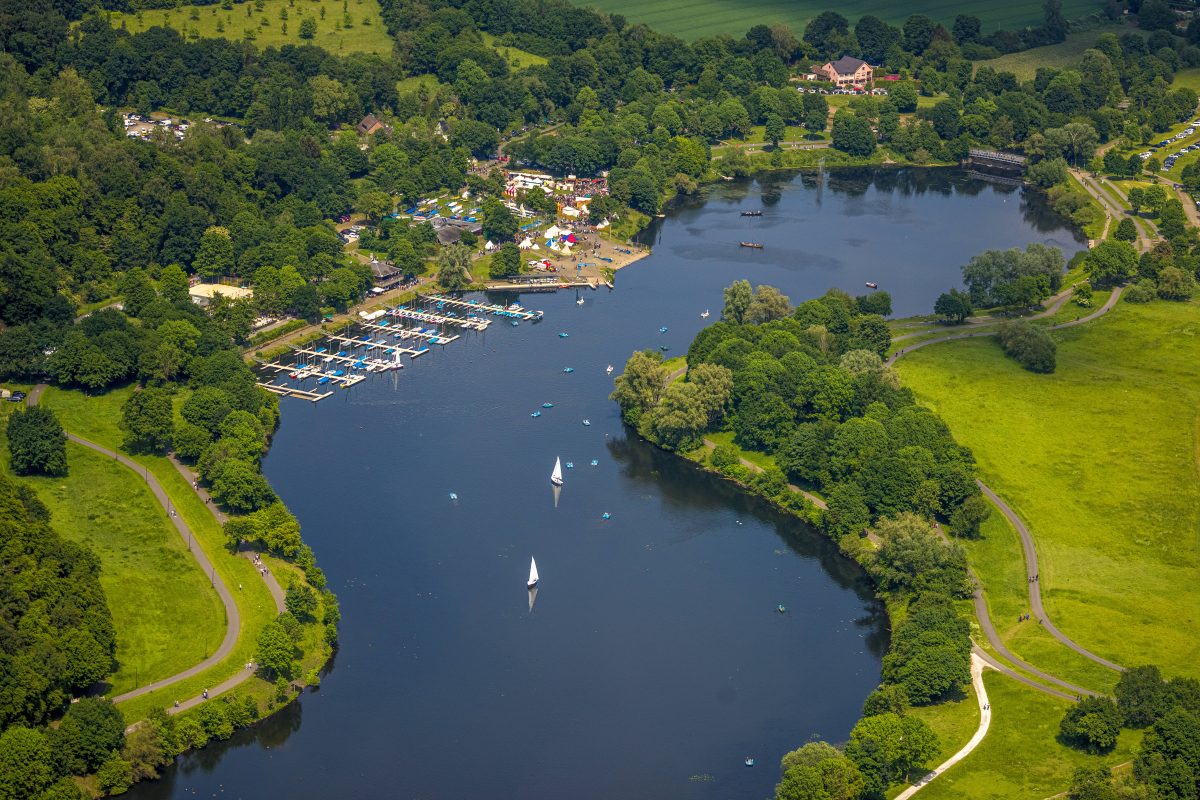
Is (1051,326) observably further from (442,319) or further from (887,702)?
(887,702)

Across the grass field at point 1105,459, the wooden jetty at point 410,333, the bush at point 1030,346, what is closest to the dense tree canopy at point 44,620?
the wooden jetty at point 410,333

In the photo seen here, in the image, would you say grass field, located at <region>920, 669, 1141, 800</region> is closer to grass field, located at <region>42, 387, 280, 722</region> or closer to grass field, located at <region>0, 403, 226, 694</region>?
grass field, located at <region>42, 387, 280, 722</region>

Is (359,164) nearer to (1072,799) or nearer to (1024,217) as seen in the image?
(1024,217)

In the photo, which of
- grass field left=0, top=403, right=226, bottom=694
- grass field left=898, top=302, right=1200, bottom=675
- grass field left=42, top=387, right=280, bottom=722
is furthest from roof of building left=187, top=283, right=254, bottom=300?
grass field left=898, top=302, right=1200, bottom=675

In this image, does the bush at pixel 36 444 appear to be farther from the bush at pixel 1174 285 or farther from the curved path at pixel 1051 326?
the bush at pixel 1174 285

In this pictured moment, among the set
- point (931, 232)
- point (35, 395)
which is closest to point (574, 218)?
point (931, 232)
